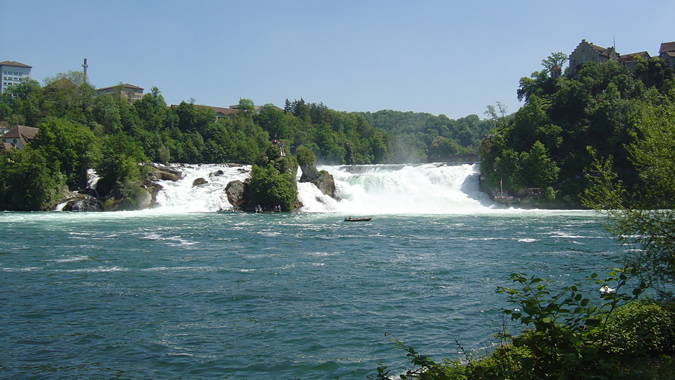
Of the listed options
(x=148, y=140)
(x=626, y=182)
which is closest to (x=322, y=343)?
(x=626, y=182)

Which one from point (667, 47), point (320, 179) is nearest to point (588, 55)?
point (667, 47)

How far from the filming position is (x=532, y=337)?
598 cm

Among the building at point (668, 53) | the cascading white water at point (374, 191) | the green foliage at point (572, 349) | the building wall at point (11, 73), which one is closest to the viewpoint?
the green foliage at point (572, 349)

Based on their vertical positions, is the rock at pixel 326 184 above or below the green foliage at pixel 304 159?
below

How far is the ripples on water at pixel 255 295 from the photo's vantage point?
10.8 m

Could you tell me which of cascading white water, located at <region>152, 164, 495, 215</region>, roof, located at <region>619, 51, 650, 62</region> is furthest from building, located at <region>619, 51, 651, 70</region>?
cascading white water, located at <region>152, 164, 495, 215</region>

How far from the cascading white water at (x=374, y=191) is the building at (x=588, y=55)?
966 inches

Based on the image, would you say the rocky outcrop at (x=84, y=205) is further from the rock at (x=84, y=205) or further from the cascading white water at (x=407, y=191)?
the cascading white water at (x=407, y=191)

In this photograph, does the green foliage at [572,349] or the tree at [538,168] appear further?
the tree at [538,168]

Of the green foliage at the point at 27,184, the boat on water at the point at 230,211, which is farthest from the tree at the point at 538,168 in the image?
the green foliage at the point at 27,184

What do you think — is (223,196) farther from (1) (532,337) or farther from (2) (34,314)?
(1) (532,337)

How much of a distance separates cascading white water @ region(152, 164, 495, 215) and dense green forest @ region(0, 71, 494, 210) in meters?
4.15

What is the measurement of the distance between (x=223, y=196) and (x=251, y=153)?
1373 inches

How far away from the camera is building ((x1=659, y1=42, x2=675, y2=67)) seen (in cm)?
6438
